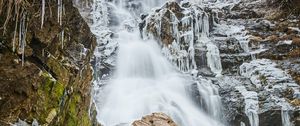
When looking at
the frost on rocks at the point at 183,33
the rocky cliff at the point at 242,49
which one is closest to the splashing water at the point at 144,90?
the frost on rocks at the point at 183,33

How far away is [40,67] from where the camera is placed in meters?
5.60

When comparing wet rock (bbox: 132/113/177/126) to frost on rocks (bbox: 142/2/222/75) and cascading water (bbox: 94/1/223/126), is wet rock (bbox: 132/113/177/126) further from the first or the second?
frost on rocks (bbox: 142/2/222/75)

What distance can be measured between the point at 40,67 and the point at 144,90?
7039 mm

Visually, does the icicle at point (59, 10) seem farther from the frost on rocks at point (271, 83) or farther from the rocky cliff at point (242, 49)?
the frost on rocks at point (271, 83)

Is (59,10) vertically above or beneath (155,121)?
above

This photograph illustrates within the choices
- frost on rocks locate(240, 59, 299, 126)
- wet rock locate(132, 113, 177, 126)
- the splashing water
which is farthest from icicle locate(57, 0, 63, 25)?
frost on rocks locate(240, 59, 299, 126)

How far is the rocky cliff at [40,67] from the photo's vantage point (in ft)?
16.3

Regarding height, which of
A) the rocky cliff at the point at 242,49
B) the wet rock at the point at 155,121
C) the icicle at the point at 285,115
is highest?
the rocky cliff at the point at 242,49

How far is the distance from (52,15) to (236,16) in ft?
39.5

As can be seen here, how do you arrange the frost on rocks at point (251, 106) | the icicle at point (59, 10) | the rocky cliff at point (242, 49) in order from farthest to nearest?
the rocky cliff at point (242, 49) → the frost on rocks at point (251, 106) → the icicle at point (59, 10)

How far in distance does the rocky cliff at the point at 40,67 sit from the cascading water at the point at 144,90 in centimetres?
309

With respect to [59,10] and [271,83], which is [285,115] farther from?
[59,10]

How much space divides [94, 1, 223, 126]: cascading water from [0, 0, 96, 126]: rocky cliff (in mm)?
3088

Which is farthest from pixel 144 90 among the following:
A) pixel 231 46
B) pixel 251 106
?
pixel 231 46
